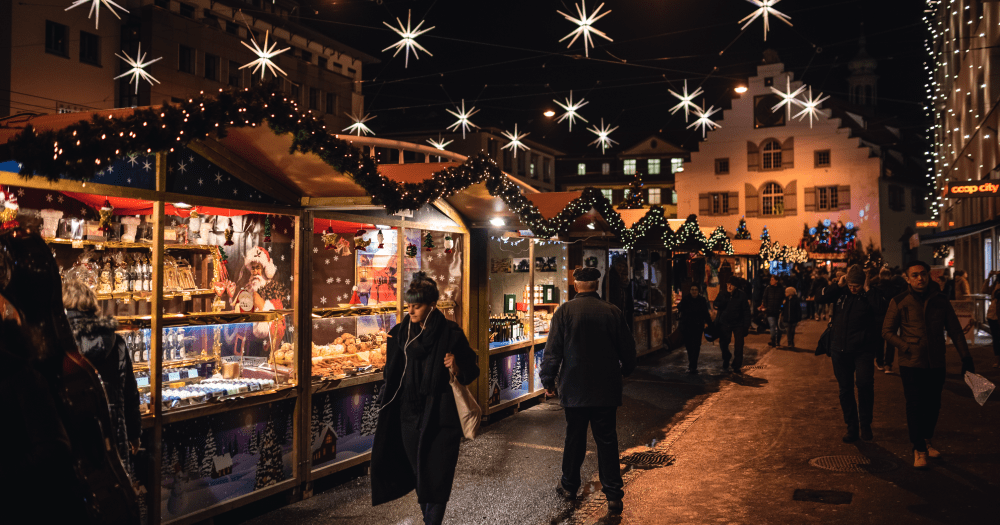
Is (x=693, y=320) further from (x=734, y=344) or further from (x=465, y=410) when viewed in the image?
(x=465, y=410)

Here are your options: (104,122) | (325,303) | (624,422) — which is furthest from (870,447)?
(104,122)

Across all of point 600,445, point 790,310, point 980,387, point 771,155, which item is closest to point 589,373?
point 600,445

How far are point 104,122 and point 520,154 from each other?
62.4m

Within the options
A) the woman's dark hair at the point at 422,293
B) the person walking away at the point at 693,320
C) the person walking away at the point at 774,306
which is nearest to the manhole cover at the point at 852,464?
the woman's dark hair at the point at 422,293

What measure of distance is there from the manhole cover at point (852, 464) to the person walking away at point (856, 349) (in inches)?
A: 29.4

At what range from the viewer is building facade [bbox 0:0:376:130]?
2766 centimetres

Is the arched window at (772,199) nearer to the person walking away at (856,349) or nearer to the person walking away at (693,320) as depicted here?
the person walking away at (693,320)

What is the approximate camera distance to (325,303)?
26.0 ft

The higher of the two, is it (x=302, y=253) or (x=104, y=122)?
(x=104, y=122)

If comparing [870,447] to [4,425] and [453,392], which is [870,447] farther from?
[4,425]

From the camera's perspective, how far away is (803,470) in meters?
7.11

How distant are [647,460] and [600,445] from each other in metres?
1.82

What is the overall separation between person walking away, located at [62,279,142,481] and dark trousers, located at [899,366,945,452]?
262 inches

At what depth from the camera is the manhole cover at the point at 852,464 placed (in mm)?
7090
